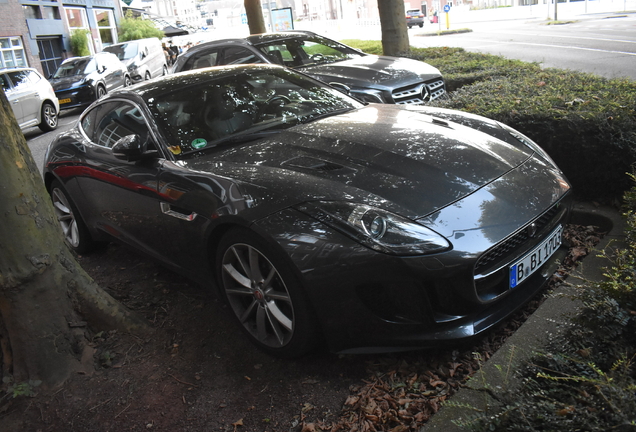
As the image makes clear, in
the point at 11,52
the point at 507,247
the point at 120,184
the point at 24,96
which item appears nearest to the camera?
the point at 507,247

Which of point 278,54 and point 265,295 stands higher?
point 278,54

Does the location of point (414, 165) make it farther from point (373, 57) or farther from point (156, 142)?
point (373, 57)

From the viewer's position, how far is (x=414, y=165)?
3131 millimetres

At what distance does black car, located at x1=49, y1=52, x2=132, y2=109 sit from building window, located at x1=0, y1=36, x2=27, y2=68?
1167cm

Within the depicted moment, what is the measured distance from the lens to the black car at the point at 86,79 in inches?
712

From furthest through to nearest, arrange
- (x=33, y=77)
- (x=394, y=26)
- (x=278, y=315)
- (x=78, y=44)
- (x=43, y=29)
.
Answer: (x=78, y=44)
(x=43, y=29)
(x=33, y=77)
(x=394, y=26)
(x=278, y=315)

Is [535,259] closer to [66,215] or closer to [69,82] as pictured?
[66,215]

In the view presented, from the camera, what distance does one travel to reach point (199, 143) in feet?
12.3

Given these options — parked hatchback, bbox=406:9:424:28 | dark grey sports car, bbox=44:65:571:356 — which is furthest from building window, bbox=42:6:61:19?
dark grey sports car, bbox=44:65:571:356

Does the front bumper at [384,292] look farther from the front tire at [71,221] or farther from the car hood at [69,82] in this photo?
the car hood at [69,82]

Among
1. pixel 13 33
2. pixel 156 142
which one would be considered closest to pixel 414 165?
pixel 156 142

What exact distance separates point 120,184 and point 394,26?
9.64m

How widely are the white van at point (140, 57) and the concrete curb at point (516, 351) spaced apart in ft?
70.5

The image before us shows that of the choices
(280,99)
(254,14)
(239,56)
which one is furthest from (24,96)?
(280,99)
